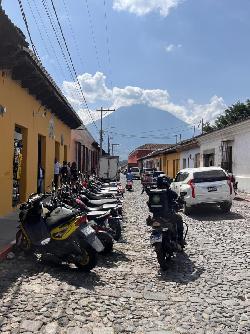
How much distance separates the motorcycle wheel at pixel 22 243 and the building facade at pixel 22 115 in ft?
12.4

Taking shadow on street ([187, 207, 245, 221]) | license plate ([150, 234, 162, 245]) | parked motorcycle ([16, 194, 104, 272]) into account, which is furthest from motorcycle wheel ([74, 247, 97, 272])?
shadow on street ([187, 207, 245, 221])

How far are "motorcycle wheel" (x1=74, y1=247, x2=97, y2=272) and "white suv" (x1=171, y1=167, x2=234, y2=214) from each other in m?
7.70

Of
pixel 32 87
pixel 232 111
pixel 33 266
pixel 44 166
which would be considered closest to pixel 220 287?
pixel 33 266

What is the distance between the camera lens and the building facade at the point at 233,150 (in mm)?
22812

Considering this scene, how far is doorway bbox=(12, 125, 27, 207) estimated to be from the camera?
43.4ft

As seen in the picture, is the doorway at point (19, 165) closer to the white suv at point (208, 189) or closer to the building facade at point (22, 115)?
the building facade at point (22, 115)

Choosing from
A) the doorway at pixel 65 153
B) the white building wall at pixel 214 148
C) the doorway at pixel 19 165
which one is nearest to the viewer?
the doorway at pixel 19 165

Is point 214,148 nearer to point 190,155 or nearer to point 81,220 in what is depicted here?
point 190,155

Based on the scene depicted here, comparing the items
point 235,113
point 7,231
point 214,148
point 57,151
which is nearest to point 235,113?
point 235,113

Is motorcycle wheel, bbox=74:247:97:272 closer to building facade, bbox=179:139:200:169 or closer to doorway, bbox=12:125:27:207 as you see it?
doorway, bbox=12:125:27:207

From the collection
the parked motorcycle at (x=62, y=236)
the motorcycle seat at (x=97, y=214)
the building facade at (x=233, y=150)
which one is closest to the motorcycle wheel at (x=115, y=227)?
the motorcycle seat at (x=97, y=214)

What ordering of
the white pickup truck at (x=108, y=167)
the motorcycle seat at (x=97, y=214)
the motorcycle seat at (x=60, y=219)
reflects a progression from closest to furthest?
the motorcycle seat at (x=60, y=219), the motorcycle seat at (x=97, y=214), the white pickup truck at (x=108, y=167)

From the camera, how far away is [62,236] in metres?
6.48

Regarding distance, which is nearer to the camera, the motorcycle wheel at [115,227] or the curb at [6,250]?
the curb at [6,250]
